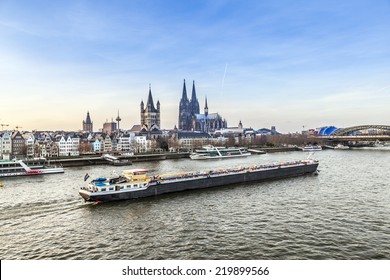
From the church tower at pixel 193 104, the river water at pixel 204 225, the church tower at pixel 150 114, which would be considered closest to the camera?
the river water at pixel 204 225

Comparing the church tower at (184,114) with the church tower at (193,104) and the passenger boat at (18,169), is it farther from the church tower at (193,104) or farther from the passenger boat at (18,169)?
the passenger boat at (18,169)

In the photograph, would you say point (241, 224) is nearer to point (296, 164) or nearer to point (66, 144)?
point (296, 164)

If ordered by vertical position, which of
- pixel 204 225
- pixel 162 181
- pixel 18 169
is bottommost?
pixel 204 225

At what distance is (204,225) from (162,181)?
8.29 m

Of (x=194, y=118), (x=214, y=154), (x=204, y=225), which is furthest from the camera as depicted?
(x=194, y=118)

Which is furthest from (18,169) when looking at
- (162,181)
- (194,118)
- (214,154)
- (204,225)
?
(194,118)

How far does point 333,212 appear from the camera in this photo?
15586 millimetres

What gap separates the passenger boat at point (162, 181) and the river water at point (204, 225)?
2.27 feet

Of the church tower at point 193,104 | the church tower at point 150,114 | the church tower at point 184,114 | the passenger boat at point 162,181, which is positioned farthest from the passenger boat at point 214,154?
the church tower at point 193,104

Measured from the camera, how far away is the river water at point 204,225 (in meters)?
10.8

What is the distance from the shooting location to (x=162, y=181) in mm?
21578

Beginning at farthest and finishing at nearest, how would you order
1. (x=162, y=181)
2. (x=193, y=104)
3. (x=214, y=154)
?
(x=193, y=104) < (x=214, y=154) < (x=162, y=181)

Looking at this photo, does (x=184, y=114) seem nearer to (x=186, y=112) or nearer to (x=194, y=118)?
(x=186, y=112)
